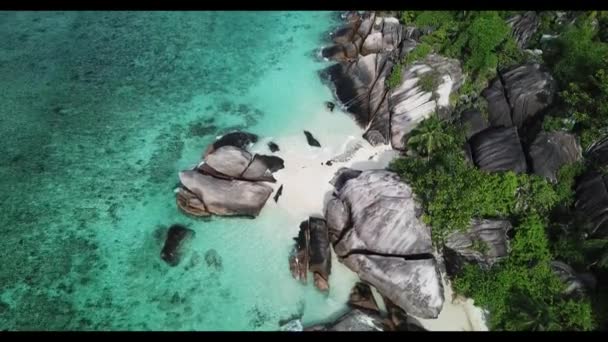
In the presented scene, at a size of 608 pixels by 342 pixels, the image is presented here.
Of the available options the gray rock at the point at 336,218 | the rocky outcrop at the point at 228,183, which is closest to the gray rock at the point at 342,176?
the gray rock at the point at 336,218

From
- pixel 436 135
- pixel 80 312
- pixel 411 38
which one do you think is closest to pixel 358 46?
pixel 411 38

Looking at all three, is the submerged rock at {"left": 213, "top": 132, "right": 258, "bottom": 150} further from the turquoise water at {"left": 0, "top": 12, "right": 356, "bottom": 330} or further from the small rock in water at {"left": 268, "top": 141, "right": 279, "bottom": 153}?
the small rock in water at {"left": 268, "top": 141, "right": 279, "bottom": 153}

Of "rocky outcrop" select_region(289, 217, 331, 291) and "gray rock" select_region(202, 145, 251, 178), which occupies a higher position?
"gray rock" select_region(202, 145, 251, 178)

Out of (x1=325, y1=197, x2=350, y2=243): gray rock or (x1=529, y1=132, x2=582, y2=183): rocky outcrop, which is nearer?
(x1=325, y1=197, x2=350, y2=243): gray rock

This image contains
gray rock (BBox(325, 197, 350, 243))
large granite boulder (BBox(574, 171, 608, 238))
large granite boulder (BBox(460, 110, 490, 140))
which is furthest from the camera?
large granite boulder (BBox(460, 110, 490, 140))

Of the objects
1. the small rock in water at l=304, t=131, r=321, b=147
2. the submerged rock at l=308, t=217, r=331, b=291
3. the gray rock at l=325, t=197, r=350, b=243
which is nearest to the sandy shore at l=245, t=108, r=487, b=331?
the small rock in water at l=304, t=131, r=321, b=147

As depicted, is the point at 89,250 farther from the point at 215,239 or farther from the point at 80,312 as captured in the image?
the point at 215,239

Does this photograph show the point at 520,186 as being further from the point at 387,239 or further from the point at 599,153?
the point at 387,239
